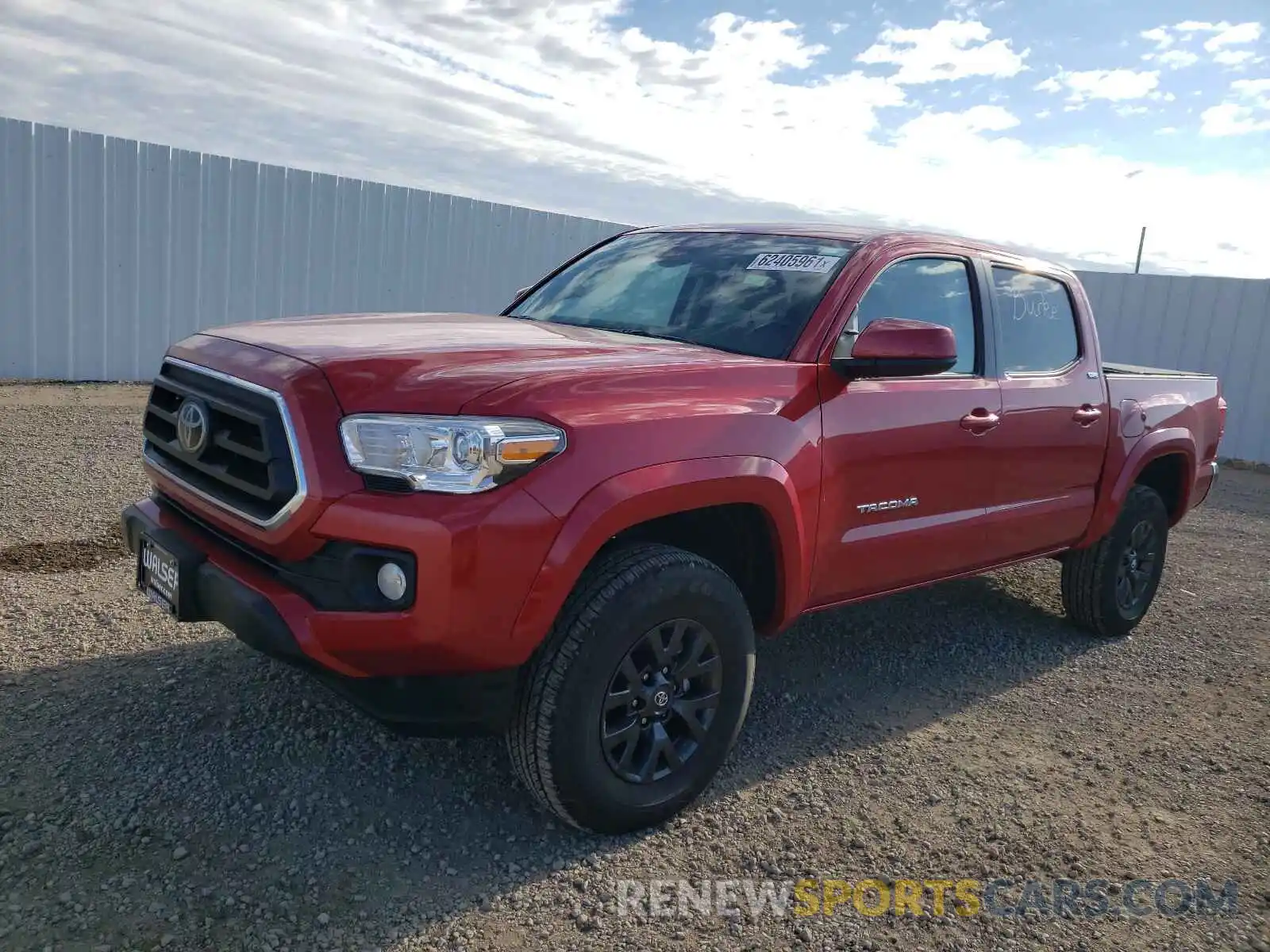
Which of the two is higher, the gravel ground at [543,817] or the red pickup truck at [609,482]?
the red pickup truck at [609,482]

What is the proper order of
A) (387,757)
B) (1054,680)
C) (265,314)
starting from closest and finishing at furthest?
(387,757)
(1054,680)
(265,314)

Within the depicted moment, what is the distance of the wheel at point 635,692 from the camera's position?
2.61 metres

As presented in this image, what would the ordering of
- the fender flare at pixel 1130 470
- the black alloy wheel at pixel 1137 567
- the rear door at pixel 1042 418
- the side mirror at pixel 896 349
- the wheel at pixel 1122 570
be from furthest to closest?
the black alloy wheel at pixel 1137 567 < the wheel at pixel 1122 570 < the fender flare at pixel 1130 470 < the rear door at pixel 1042 418 < the side mirror at pixel 896 349

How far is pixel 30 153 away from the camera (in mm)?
8750

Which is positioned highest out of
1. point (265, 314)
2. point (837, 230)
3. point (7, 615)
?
point (837, 230)

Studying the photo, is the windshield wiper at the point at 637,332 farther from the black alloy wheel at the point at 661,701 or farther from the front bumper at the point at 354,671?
the front bumper at the point at 354,671

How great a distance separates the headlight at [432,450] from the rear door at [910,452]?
1.25 metres

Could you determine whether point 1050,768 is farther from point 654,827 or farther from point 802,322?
point 802,322

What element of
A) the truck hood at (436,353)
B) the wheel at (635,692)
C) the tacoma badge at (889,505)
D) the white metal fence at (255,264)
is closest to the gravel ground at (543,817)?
the wheel at (635,692)

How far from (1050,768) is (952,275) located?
6.43 feet

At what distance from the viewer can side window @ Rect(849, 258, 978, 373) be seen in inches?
140

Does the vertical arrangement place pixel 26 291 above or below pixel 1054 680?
above

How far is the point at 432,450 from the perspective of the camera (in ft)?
7.81

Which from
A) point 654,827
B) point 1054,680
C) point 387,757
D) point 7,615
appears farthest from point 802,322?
point 7,615
